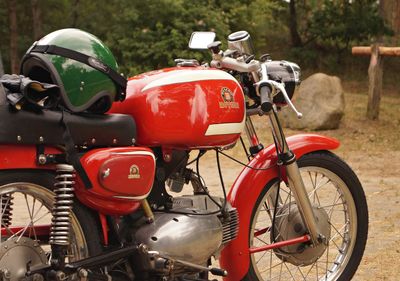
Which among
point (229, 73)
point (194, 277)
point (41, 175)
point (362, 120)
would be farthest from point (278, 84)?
point (362, 120)

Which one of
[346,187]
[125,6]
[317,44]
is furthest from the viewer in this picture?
[317,44]

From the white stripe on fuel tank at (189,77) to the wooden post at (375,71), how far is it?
31.3 feet

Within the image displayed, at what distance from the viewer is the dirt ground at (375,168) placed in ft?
17.9

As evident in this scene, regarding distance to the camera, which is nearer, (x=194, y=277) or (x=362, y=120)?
(x=194, y=277)

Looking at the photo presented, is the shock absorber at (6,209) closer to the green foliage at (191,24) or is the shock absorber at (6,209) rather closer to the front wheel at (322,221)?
the front wheel at (322,221)

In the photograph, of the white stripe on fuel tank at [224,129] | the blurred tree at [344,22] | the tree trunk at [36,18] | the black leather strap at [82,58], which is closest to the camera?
the black leather strap at [82,58]

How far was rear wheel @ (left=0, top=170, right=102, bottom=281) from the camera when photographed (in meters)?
3.22

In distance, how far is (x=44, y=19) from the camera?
63.9 ft

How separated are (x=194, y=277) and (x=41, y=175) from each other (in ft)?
3.25

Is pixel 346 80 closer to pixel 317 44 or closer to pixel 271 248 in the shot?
pixel 317 44

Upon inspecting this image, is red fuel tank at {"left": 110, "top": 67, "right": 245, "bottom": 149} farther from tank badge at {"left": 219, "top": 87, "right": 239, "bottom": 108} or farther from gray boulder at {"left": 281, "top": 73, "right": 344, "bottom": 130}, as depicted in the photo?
gray boulder at {"left": 281, "top": 73, "right": 344, "bottom": 130}

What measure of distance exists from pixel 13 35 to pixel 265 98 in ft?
48.7

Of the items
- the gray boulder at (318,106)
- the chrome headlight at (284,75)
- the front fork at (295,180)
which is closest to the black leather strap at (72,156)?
the front fork at (295,180)

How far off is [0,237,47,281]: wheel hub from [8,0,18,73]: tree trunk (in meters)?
14.6
